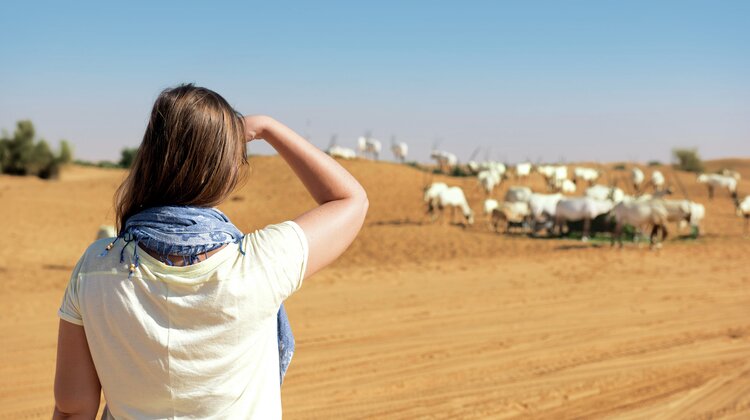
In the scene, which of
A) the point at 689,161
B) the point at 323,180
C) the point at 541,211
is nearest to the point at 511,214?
the point at 541,211

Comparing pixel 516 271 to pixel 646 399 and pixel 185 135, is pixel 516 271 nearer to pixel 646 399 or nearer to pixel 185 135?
pixel 646 399

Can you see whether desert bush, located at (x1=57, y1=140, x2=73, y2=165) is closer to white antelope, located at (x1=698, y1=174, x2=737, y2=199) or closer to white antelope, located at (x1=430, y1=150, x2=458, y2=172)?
white antelope, located at (x1=430, y1=150, x2=458, y2=172)

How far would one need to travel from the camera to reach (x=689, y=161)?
57500 mm

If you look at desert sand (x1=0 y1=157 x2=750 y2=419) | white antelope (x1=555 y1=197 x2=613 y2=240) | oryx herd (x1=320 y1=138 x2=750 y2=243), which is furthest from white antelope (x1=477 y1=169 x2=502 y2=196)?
desert sand (x1=0 y1=157 x2=750 y2=419)

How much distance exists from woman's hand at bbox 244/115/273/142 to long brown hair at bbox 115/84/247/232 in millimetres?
154

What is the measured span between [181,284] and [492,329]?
7805mm

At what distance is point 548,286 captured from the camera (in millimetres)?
12828

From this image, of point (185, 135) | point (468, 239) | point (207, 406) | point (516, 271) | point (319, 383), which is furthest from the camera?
point (468, 239)

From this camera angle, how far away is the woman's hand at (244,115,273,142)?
1806 mm

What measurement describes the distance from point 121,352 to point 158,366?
0.09 meters

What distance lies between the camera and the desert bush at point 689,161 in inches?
2253

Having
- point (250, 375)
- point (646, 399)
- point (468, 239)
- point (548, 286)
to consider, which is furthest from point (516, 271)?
point (250, 375)

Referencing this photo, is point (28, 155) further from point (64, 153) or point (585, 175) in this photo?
point (585, 175)

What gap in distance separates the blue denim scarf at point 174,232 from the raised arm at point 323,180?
0.25 meters
